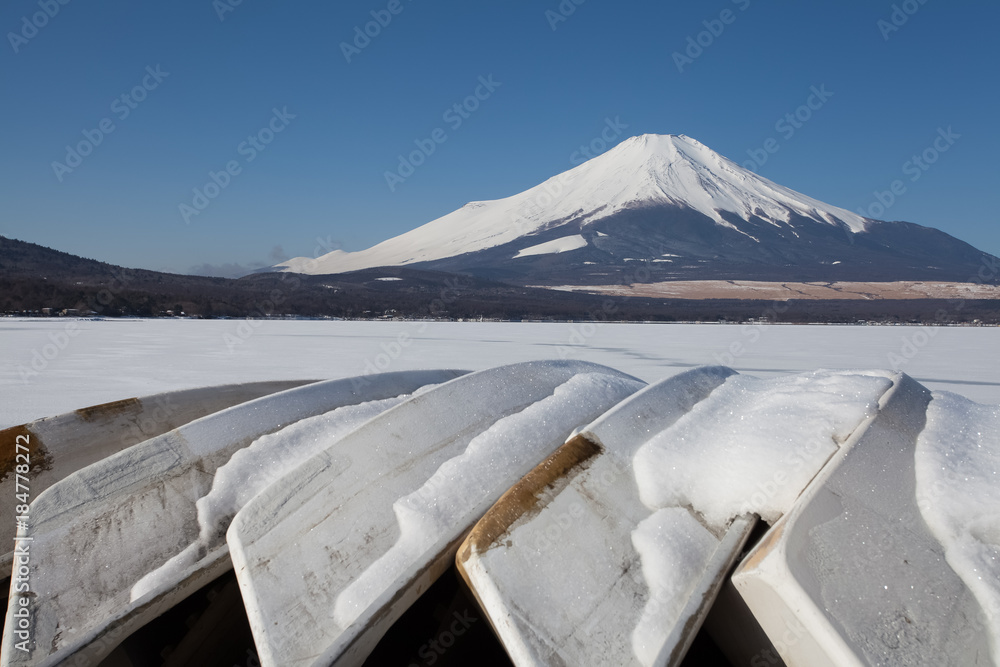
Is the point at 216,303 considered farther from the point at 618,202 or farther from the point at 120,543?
the point at 618,202

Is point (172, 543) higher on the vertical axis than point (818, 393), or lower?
lower

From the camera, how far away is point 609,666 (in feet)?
4.92

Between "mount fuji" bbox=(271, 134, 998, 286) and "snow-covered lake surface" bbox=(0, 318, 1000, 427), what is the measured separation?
7096 cm

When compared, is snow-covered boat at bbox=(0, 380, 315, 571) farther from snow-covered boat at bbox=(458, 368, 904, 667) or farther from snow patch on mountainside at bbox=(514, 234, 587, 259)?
snow patch on mountainside at bbox=(514, 234, 587, 259)

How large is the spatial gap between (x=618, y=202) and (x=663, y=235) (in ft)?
63.0

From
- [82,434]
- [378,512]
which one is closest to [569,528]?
[378,512]

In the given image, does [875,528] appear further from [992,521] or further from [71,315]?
[71,315]

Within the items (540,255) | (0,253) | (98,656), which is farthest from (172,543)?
(540,255)

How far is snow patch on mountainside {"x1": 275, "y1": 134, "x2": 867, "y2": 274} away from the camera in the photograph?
131625 mm

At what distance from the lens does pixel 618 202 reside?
13512 cm

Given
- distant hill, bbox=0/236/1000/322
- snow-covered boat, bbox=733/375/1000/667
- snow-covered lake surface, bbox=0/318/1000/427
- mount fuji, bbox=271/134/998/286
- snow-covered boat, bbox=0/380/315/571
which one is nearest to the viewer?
snow-covered boat, bbox=733/375/1000/667

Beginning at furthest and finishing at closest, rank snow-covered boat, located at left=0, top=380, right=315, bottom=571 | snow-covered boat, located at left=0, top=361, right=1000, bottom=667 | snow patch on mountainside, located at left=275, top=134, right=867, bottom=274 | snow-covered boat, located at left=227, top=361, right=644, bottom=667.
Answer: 1. snow patch on mountainside, located at left=275, top=134, right=867, bottom=274
2. snow-covered boat, located at left=0, top=380, right=315, bottom=571
3. snow-covered boat, located at left=227, top=361, right=644, bottom=667
4. snow-covered boat, located at left=0, top=361, right=1000, bottom=667

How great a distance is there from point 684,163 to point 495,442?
161083mm

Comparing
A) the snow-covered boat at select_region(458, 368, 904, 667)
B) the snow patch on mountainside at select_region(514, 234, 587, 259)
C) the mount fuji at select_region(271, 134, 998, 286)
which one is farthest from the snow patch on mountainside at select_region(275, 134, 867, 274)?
the snow-covered boat at select_region(458, 368, 904, 667)
